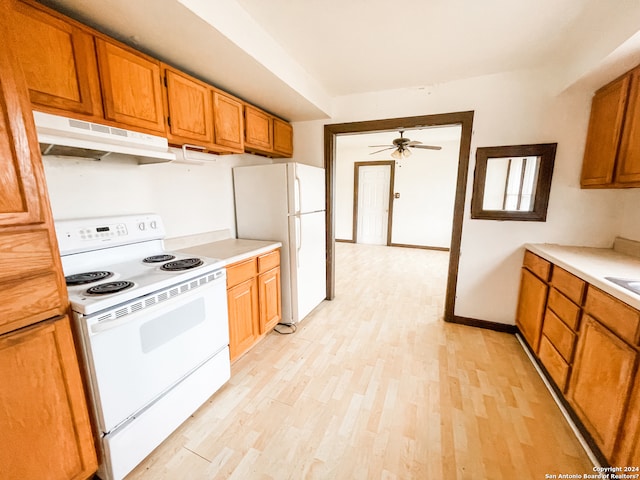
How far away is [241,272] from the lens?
6.44 ft

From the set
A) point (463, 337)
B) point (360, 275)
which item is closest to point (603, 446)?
point (463, 337)

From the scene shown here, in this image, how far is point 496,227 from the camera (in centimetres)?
243

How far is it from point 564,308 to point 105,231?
9.70 ft

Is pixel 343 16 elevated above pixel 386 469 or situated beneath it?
elevated above

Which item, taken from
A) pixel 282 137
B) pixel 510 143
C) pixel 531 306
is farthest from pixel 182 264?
pixel 510 143

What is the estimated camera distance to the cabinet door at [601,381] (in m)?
1.14

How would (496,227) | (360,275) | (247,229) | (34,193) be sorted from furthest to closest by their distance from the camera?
(360,275) → (247,229) → (496,227) → (34,193)

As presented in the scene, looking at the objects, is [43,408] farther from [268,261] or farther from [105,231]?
[268,261]

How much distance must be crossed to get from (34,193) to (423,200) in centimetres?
616

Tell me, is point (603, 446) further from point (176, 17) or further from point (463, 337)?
point (176, 17)

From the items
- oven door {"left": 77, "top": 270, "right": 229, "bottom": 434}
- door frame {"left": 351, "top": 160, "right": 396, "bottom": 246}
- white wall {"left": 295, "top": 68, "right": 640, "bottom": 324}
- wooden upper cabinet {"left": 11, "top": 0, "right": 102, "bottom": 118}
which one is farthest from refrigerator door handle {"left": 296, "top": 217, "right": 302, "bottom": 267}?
door frame {"left": 351, "top": 160, "right": 396, "bottom": 246}

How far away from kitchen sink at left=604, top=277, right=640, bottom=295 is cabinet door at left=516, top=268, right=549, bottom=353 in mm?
587

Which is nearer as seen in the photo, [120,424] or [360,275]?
[120,424]

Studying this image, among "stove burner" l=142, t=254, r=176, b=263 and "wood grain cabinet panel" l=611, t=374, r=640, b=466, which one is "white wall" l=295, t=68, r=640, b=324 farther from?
"stove burner" l=142, t=254, r=176, b=263
